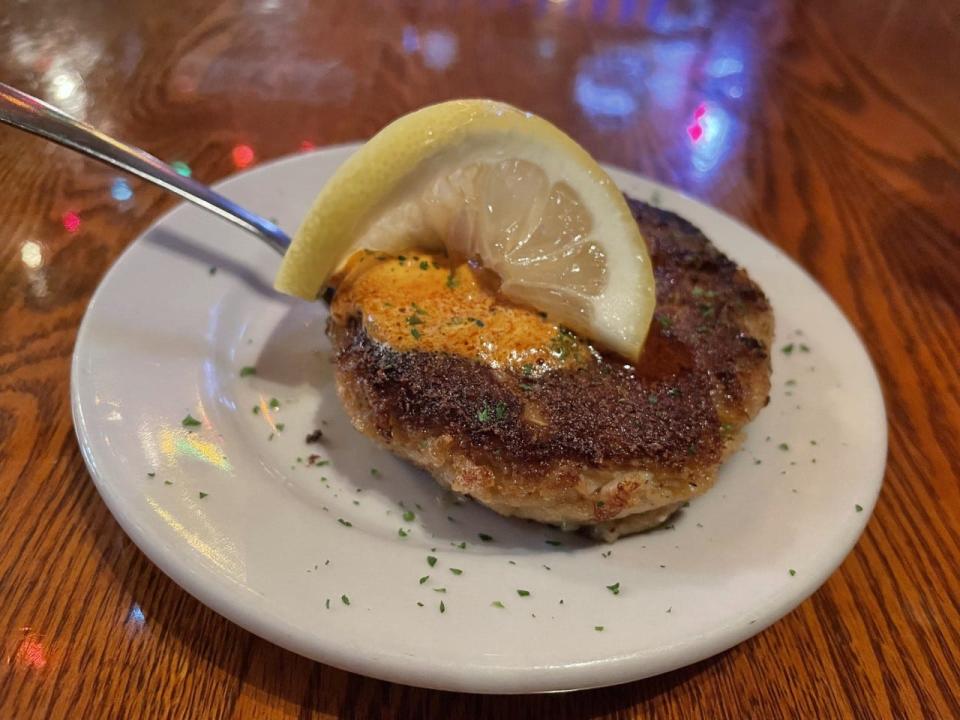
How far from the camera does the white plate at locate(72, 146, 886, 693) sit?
123cm

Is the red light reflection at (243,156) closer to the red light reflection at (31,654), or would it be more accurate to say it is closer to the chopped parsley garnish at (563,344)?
the chopped parsley garnish at (563,344)

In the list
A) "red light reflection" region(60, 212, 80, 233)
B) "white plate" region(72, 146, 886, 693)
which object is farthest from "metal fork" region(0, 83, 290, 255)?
"red light reflection" region(60, 212, 80, 233)

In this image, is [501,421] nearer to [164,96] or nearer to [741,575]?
[741,575]

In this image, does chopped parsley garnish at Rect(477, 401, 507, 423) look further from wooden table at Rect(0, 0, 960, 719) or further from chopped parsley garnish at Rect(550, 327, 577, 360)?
wooden table at Rect(0, 0, 960, 719)

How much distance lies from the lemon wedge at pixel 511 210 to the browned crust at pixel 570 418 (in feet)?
0.45

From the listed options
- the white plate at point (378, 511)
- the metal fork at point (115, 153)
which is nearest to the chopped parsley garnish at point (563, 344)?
the white plate at point (378, 511)

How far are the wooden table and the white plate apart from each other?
0.22m

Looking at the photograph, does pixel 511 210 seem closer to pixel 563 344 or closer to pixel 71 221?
pixel 563 344

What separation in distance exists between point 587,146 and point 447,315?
1.83 m

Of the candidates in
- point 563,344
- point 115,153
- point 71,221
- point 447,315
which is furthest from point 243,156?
point 563,344

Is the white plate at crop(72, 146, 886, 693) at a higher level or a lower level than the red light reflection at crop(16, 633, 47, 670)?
higher

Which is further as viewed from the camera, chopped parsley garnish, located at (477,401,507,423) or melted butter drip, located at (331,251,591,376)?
melted butter drip, located at (331,251,591,376)

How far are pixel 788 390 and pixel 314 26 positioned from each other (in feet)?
10.3

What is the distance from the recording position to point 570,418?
1.54m
